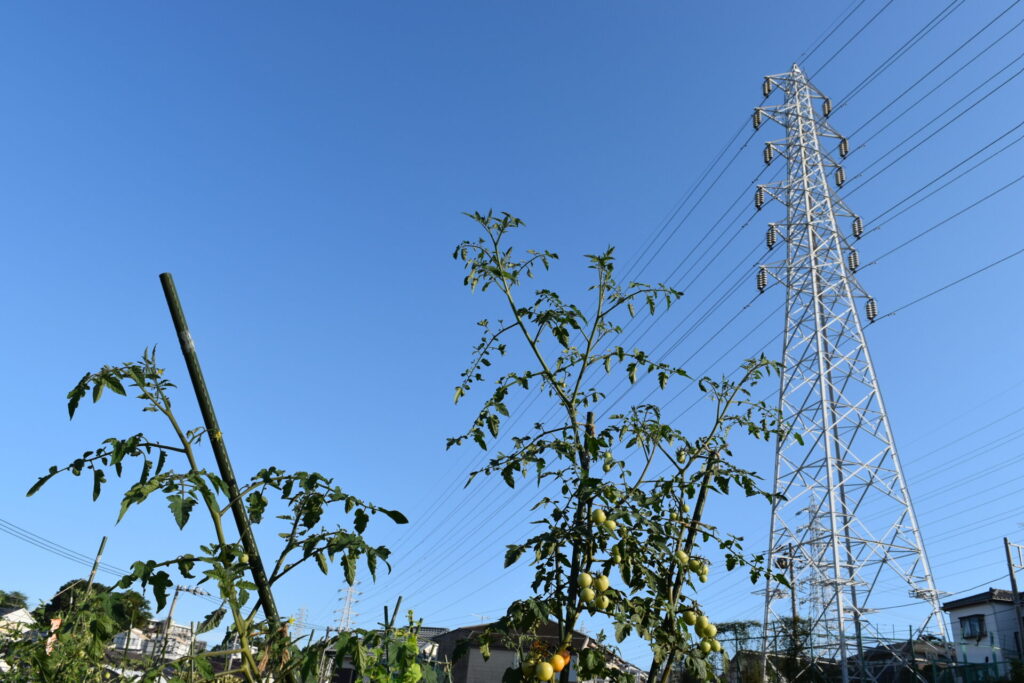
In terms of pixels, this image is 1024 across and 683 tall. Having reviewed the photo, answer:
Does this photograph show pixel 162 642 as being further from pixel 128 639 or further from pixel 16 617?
pixel 16 617

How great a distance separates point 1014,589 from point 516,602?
86.2 feet

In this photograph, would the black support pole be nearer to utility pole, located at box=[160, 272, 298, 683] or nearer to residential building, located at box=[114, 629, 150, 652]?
utility pole, located at box=[160, 272, 298, 683]

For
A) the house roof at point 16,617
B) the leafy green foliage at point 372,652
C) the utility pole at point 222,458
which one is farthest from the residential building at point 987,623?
the utility pole at point 222,458

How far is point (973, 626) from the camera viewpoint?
34.5m

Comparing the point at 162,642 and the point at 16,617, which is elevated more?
the point at 16,617

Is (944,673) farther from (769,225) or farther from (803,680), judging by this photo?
(769,225)

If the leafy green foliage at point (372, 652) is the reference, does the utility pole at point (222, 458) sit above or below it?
above

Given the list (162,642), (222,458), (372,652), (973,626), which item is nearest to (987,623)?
(973,626)

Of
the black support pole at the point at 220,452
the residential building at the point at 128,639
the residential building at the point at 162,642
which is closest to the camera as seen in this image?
the black support pole at the point at 220,452

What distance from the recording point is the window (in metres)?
34.0

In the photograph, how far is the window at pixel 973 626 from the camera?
3397 cm

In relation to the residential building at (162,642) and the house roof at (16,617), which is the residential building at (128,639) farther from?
the house roof at (16,617)

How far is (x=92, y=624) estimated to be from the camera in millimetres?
1626

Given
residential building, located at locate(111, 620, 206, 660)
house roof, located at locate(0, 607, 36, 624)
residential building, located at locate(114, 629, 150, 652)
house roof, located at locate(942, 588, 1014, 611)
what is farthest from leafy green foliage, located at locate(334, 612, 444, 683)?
house roof, located at locate(942, 588, 1014, 611)
